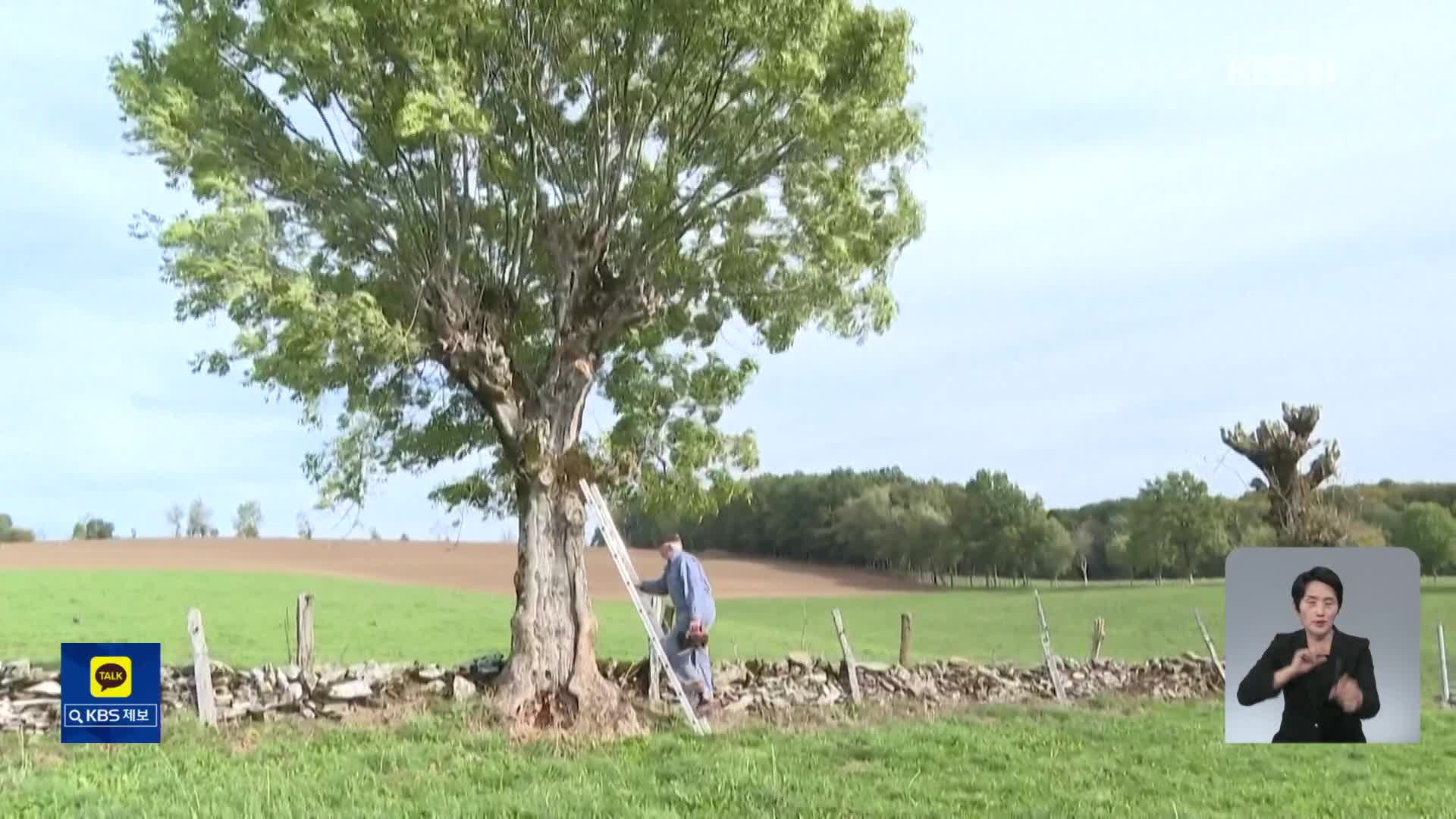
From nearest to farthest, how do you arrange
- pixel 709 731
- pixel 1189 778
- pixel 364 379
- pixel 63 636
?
pixel 1189 778 → pixel 709 731 → pixel 364 379 → pixel 63 636

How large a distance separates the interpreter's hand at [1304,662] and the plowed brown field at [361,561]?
32.0 m

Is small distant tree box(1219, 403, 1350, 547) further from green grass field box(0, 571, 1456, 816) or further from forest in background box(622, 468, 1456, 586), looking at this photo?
forest in background box(622, 468, 1456, 586)

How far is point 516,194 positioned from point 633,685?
20.9 feet

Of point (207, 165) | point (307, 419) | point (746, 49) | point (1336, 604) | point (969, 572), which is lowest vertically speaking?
point (969, 572)

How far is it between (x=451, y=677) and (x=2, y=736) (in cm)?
449

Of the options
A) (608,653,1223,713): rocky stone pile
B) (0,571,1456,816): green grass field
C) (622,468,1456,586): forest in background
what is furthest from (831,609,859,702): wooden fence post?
(622,468,1456,586): forest in background

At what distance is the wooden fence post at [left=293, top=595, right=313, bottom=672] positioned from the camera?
1304 cm

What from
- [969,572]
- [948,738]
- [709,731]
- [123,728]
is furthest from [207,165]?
[969,572]

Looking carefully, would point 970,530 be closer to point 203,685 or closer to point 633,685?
point 633,685

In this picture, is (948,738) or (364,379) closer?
(948,738)

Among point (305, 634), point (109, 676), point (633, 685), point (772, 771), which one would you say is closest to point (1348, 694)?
point (772, 771)

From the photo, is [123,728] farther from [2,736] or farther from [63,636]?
[63,636]

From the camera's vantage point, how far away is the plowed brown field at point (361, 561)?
127 ft

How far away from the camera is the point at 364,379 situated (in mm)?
12375
